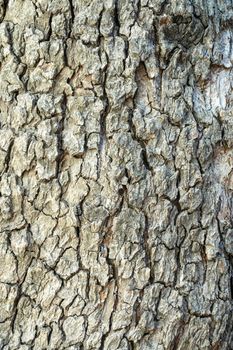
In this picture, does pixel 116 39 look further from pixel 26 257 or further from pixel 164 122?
pixel 26 257

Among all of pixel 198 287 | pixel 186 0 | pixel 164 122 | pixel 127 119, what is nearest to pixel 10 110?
pixel 127 119

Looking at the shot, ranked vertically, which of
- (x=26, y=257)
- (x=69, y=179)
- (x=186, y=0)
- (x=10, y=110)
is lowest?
(x=26, y=257)

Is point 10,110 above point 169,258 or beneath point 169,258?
above

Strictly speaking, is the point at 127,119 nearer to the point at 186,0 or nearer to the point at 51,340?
the point at 186,0

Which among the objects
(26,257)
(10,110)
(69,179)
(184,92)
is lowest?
(26,257)

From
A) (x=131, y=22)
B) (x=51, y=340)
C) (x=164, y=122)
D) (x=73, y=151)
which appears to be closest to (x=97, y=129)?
(x=73, y=151)

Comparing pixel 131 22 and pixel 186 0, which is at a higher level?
pixel 186 0
